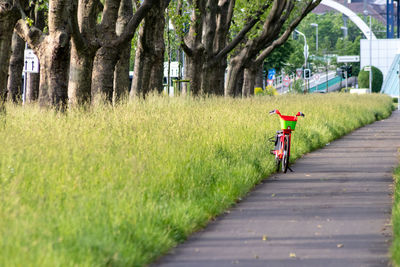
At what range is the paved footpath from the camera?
22.4 ft

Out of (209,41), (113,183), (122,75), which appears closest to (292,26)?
(209,41)

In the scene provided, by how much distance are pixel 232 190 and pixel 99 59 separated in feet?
32.3

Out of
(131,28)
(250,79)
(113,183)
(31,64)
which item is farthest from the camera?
(250,79)

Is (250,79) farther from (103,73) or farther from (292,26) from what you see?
(103,73)

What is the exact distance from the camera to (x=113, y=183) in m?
8.13

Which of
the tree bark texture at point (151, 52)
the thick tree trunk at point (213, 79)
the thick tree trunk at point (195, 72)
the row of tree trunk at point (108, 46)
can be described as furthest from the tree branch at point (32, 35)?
the thick tree trunk at point (213, 79)

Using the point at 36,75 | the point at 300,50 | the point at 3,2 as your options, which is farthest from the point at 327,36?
the point at 3,2

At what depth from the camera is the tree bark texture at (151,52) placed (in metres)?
24.5

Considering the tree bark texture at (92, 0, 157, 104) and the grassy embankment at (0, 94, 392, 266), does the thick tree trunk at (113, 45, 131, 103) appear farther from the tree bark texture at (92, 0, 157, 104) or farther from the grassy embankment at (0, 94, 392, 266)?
the grassy embankment at (0, 94, 392, 266)

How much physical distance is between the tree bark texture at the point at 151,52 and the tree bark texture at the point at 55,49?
283 inches

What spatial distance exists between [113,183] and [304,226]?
1.82 meters

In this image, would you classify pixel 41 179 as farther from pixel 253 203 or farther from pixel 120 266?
pixel 253 203

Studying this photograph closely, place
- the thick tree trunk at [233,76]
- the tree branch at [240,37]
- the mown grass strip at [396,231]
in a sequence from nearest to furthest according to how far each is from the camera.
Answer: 1. the mown grass strip at [396,231]
2. the tree branch at [240,37]
3. the thick tree trunk at [233,76]

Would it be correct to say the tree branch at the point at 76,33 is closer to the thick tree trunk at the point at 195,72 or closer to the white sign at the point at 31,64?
the white sign at the point at 31,64
